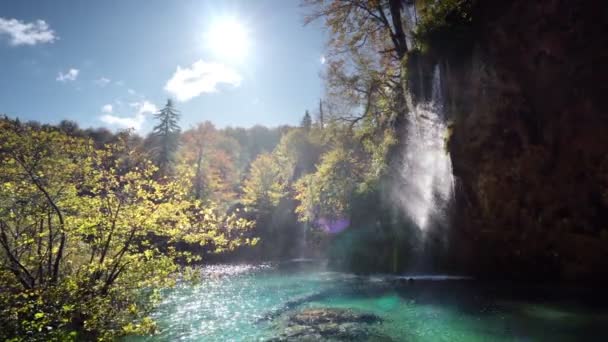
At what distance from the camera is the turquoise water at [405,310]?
852 cm

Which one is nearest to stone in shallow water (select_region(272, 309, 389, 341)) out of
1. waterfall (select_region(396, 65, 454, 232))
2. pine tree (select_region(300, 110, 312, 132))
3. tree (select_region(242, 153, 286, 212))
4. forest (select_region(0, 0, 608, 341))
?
forest (select_region(0, 0, 608, 341))

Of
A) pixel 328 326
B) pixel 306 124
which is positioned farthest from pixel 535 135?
pixel 306 124

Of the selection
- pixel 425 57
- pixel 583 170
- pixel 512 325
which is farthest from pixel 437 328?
pixel 425 57

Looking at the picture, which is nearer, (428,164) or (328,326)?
(328,326)

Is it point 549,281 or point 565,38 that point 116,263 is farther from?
point 549,281

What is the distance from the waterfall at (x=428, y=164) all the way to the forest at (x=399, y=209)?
94 mm

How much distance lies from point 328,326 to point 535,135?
9.12m

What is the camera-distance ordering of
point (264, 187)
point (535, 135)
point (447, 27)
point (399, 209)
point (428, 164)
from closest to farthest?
point (535, 135) < point (447, 27) < point (428, 164) < point (399, 209) < point (264, 187)

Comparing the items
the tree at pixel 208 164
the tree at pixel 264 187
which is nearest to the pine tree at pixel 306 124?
the tree at pixel 264 187

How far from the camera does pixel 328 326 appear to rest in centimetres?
981

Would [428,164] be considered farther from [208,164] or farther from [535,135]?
[208,164]

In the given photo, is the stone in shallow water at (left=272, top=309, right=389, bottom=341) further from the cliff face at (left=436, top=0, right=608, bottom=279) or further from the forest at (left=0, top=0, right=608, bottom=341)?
the cliff face at (left=436, top=0, right=608, bottom=279)

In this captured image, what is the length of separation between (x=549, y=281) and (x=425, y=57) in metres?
10.3

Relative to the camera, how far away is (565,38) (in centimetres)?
1038
